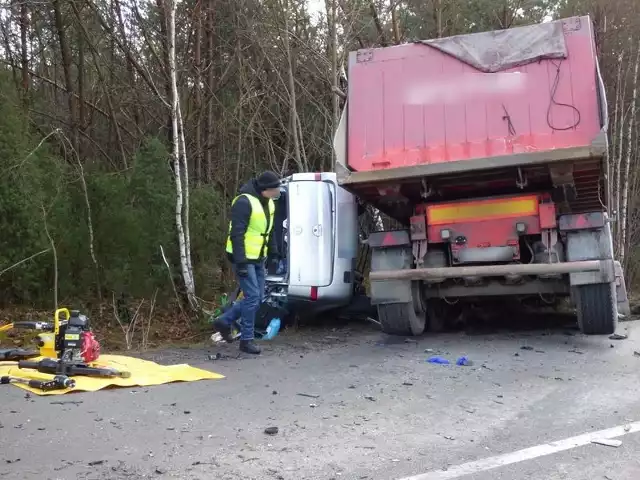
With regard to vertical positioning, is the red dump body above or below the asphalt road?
above

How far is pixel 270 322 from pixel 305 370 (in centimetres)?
220

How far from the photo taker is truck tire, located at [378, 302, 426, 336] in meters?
6.91

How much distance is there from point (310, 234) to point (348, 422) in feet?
12.0

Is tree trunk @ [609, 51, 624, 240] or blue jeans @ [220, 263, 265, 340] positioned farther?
tree trunk @ [609, 51, 624, 240]

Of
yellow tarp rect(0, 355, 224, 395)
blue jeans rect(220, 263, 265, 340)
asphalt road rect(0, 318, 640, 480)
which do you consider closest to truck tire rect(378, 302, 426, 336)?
asphalt road rect(0, 318, 640, 480)

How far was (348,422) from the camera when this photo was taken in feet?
13.2

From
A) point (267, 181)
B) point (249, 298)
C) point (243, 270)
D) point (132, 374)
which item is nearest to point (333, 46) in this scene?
point (267, 181)

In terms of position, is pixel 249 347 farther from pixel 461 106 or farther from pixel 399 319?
pixel 461 106

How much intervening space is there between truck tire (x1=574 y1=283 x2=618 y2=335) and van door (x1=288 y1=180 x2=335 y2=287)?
2709 mm

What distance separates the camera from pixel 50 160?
30.1 ft

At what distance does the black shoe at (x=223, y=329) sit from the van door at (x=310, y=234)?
3.03 ft

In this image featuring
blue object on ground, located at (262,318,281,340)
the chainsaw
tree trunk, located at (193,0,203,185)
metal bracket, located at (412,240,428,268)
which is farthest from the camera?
tree trunk, located at (193,0,203,185)

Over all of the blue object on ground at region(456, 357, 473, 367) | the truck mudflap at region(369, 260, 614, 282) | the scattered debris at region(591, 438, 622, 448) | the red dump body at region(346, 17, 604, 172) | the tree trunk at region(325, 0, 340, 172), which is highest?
the tree trunk at region(325, 0, 340, 172)

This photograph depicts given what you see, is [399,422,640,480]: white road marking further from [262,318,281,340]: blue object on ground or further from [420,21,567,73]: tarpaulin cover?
[262,318,281,340]: blue object on ground
